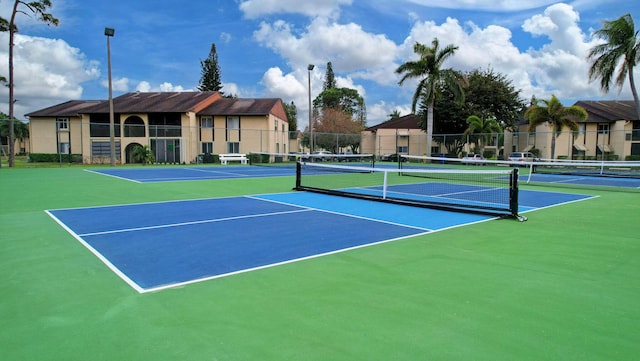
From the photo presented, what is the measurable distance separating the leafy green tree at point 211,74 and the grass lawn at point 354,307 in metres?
64.1

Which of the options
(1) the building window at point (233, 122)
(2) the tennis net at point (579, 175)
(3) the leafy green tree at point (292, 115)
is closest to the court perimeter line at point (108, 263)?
(2) the tennis net at point (579, 175)

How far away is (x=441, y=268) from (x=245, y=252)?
2.56 m

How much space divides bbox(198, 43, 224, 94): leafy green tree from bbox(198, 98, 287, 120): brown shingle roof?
22.7 meters

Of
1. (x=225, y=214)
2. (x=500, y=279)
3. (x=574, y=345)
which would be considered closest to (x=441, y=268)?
(x=500, y=279)

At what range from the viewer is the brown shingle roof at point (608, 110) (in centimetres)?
4306

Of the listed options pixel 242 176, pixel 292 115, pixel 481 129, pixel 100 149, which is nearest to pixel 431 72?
pixel 481 129

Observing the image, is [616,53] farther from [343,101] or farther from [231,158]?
[343,101]

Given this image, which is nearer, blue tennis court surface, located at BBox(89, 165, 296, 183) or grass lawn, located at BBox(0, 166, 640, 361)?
grass lawn, located at BBox(0, 166, 640, 361)

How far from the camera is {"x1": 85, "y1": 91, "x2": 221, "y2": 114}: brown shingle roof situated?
3978 centimetres

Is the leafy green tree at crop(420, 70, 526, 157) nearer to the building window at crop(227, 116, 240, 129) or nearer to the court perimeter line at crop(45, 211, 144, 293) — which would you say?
the building window at crop(227, 116, 240, 129)

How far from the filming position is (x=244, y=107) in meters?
43.3

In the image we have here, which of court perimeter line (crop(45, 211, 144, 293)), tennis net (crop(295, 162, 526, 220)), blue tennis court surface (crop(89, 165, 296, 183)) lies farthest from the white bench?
court perimeter line (crop(45, 211, 144, 293))

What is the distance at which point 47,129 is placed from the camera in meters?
42.7

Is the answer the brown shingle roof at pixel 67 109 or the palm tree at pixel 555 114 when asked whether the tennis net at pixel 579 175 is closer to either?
the palm tree at pixel 555 114
